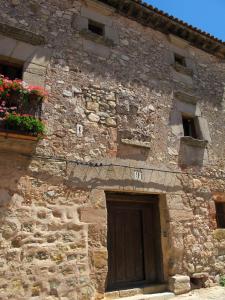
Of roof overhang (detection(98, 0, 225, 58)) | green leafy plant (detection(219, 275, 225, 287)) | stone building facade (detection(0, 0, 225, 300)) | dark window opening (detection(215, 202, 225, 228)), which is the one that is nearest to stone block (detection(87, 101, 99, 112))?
stone building facade (detection(0, 0, 225, 300))

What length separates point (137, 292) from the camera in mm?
5238

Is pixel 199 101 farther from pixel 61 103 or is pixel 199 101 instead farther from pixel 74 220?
pixel 74 220

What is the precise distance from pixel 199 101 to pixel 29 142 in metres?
4.87

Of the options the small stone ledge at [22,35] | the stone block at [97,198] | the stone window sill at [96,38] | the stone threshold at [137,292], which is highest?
the stone window sill at [96,38]

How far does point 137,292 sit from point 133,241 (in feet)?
3.09

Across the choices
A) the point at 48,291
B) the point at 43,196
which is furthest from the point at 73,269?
the point at 43,196

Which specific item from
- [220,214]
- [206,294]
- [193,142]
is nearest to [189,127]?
A: [193,142]

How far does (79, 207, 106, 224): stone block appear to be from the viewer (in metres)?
4.93

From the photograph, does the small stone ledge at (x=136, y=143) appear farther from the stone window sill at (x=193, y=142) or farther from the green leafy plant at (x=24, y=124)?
the green leafy plant at (x=24, y=124)

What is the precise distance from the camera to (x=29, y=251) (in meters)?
4.32

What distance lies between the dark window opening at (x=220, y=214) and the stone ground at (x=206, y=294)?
1.46 meters

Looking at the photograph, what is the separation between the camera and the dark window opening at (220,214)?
6.86 meters

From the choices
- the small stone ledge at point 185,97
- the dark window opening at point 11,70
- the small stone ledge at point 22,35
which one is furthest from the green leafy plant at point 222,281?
the small stone ledge at point 22,35

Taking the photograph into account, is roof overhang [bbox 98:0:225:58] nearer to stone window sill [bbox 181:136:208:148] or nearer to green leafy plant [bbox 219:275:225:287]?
stone window sill [bbox 181:136:208:148]
